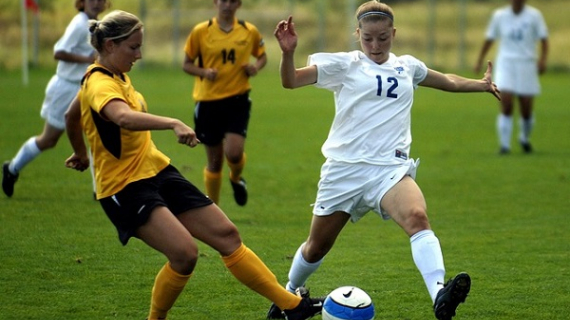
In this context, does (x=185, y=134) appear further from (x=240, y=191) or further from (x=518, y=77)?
(x=518, y=77)

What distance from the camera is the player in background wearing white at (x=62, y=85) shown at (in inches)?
421

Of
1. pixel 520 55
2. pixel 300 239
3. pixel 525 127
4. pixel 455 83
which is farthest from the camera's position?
pixel 520 55

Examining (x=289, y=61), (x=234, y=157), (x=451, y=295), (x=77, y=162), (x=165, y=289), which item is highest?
(x=289, y=61)

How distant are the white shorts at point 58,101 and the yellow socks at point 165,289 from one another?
5337 millimetres

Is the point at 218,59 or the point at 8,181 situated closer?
the point at 218,59

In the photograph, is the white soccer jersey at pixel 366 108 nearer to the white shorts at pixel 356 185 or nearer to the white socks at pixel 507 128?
the white shorts at pixel 356 185

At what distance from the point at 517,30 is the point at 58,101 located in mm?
7830

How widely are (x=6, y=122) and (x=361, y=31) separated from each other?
42.8 feet

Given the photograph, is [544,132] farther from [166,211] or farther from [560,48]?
[560,48]

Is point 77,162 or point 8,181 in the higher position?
point 77,162

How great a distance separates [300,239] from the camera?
912cm

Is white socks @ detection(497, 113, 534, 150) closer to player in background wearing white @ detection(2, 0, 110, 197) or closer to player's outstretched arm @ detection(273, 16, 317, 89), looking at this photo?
player in background wearing white @ detection(2, 0, 110, 197)

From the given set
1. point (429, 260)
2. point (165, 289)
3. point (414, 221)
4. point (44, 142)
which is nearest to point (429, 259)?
point (429, 260)

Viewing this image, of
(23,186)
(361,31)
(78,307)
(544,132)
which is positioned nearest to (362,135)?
(361,31)
